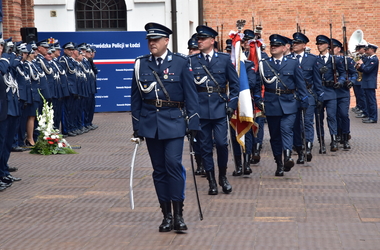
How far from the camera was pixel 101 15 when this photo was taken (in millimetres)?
26781

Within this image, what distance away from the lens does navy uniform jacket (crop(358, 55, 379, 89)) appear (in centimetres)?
2019

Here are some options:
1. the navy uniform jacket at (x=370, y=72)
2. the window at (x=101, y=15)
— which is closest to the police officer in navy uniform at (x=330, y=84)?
the navy uniform jacket at (x=370, y=72)

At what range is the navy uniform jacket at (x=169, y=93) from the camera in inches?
280

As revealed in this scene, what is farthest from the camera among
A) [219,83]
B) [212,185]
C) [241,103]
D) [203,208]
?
[241,103]

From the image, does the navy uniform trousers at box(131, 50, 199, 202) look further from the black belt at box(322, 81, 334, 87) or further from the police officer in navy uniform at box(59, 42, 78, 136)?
the police officer in navy uniform at box(59, 42, 78, 136)

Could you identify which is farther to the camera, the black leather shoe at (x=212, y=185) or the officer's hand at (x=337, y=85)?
the officer's hand at (x=337, y=85)

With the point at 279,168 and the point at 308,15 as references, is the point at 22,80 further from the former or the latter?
the point at 308,15

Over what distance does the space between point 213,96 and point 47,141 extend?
212 inches

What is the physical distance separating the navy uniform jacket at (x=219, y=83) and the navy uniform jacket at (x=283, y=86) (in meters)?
1.33

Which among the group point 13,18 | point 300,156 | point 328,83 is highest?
point 13,18

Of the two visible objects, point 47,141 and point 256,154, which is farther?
point 47,141

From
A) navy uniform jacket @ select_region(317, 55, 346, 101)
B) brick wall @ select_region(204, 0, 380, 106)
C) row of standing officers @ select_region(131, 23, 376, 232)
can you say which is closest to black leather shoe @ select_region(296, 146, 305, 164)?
row of standing officers @ select_region(131, 23, 376, 232)

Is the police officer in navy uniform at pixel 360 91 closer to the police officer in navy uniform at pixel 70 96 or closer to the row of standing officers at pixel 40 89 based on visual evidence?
the row of standing officers at pixel 40 89

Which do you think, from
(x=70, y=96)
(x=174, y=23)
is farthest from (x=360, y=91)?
(x=70, y=96)
